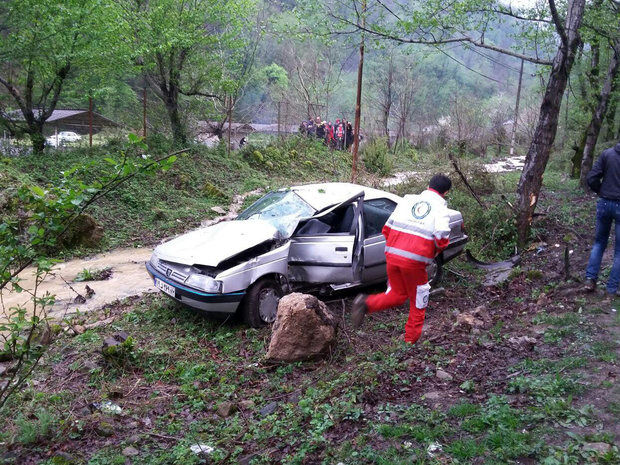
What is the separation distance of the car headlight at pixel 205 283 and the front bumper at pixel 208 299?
55 millimetres

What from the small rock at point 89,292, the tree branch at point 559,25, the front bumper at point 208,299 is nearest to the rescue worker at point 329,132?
A: the tree branch at point 559,25

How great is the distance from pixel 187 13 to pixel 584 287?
1381 cm

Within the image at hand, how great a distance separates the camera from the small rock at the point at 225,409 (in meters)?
4.10

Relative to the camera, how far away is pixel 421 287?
15.9 feet

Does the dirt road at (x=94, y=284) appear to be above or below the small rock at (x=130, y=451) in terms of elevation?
below

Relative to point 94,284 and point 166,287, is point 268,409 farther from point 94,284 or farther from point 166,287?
point 94,284

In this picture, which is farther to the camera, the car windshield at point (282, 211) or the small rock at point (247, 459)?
the car windshield at point (282, 211)

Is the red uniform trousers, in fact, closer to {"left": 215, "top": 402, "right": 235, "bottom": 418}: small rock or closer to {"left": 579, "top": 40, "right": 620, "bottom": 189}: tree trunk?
{"left": 215, "top": 402, "right": 235, "bottom": 418}: small rock

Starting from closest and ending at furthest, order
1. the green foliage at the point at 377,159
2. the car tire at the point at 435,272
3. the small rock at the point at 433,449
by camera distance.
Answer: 1. the small rock at the point at 433,449
2. the car tire at the point at 435,272
3. the green foliage at the point at 377,159

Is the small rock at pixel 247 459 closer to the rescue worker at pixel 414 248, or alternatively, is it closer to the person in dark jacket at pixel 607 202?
the rescue worker at pixel 414 248

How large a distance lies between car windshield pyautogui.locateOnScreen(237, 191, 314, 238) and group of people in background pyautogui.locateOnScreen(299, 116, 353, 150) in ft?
52.5

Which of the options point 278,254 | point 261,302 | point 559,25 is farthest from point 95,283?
point 559,25

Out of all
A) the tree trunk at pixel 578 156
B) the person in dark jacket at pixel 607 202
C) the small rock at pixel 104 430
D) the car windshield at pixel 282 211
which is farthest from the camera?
the tree trunk at pixel 578 156

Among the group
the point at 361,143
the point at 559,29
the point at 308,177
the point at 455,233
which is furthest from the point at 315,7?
the point at 361,143
